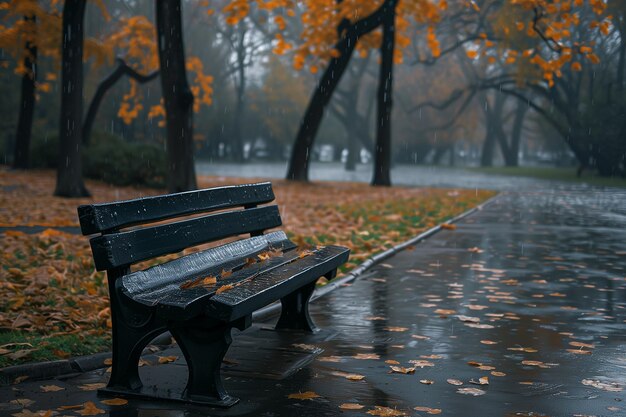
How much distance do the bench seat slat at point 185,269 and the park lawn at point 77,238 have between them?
2.98ft

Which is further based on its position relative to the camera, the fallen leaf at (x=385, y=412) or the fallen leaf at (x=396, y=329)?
the fallen leaf at (x=396, y=329)

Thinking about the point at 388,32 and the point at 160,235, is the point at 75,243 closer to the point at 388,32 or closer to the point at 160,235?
the point at 160,235

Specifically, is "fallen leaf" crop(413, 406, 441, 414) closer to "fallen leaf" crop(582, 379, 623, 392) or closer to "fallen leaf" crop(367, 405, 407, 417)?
"fallen leaf" crop(367, 405, 407, 417)

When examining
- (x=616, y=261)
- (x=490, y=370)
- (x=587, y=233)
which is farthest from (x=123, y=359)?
(x=587, y=233)

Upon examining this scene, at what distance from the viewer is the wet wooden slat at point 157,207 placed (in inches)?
181

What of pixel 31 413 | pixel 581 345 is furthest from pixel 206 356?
pixel 581 345

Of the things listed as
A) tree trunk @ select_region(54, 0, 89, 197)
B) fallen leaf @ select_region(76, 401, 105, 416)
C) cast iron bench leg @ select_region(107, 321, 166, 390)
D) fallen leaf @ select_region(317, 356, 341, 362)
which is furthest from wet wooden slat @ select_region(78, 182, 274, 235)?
tree trunk @ select_region(54, 0, 89, 197)

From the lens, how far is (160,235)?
17.0 ft

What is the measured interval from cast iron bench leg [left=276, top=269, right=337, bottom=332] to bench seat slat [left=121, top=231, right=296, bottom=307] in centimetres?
42

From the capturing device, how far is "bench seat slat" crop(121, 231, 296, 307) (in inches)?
187

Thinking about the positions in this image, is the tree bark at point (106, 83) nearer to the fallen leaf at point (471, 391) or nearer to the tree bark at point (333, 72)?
the tree bark at point (333, 72)

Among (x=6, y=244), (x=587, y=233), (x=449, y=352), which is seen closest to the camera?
(x=449, y=352)

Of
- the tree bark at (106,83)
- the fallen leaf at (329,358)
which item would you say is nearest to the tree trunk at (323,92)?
the tree bark at (106,83)

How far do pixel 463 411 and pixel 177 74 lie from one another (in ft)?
44.5
